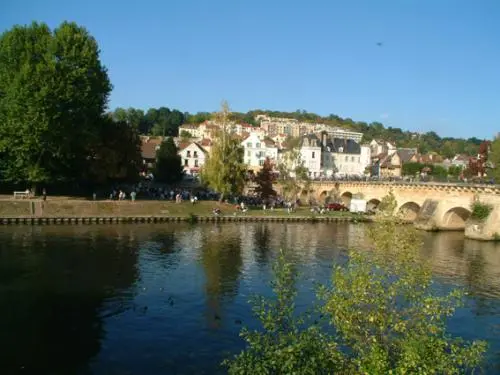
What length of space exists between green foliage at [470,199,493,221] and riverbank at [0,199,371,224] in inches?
585

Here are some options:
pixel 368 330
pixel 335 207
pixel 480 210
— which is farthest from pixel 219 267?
pixel 335 207

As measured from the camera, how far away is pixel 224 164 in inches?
2837

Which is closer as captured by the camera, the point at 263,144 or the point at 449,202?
the point at 449,202

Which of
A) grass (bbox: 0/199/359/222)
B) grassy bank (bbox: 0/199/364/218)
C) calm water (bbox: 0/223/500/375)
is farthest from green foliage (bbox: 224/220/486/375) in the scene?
grass (bbox: 0/199/359/222)

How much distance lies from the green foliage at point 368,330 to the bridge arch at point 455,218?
2245 inches

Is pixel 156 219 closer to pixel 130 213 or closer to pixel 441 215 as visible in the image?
pixel 130 213

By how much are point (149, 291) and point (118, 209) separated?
115 feet

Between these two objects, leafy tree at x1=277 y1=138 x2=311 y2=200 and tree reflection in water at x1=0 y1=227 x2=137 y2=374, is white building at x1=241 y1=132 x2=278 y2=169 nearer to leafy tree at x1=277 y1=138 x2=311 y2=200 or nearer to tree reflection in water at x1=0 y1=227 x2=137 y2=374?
leafy tree at x1=277 y1=138 x2=311 y2=200

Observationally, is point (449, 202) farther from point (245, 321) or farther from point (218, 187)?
point (245, 321)

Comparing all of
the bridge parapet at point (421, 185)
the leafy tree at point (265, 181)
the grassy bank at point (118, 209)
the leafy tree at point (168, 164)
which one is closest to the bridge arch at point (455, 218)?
the bridge parapet at point (421, 185)

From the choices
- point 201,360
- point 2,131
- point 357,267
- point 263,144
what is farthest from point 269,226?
point 263,144

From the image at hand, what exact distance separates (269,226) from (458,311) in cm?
3787

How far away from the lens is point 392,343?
13.7 m

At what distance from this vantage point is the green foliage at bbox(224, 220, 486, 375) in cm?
1223
